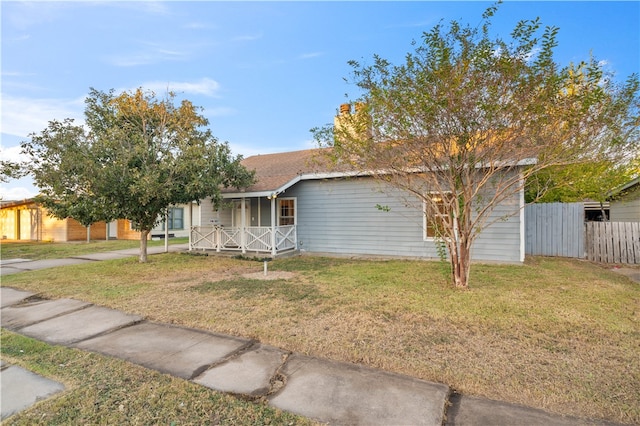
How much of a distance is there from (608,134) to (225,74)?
12.0m

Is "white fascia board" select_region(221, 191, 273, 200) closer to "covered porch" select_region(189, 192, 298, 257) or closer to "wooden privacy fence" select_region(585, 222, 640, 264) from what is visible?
"covered porch" select_region(189, 192, 298, 257)

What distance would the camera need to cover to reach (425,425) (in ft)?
7.65

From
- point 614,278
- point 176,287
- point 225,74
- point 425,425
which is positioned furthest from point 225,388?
point 225,74

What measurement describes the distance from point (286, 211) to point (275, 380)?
9.85 meters

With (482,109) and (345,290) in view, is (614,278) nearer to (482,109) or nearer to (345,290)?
(482,109)

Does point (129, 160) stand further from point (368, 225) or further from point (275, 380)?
point (275, 380)

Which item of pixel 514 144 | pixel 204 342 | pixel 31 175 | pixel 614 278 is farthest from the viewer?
pixel 31 175

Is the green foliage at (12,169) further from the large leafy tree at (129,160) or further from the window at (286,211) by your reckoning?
the window at (286,211)

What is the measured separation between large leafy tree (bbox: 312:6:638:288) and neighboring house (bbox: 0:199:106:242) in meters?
20.3

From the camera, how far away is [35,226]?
20.8 meters

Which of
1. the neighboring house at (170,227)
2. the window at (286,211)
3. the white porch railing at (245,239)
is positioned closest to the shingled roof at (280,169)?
the window at (286,211)

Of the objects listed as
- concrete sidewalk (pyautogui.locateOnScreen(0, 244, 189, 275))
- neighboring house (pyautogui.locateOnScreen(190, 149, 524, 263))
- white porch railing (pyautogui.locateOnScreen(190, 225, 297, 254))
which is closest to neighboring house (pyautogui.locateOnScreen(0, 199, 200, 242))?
white porch railing (pyautogui.locateOnScreen(190, 225, 297, 254))

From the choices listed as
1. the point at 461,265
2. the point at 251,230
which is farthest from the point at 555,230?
the point at 251,230

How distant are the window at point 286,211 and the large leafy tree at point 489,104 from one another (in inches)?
269
